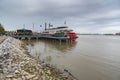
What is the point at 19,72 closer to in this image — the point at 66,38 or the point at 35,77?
the point at 35,77

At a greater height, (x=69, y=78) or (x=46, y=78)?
(x=46, y=78)

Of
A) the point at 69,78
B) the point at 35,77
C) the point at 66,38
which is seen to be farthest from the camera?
the point at 66,38

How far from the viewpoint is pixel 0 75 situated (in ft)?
24.6

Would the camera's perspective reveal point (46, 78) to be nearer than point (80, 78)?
Yes

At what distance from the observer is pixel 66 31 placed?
58938mm

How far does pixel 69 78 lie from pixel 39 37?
205 feet

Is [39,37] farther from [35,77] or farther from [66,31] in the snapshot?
[35,77]

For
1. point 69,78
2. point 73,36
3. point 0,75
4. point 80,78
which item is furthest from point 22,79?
point 73,36

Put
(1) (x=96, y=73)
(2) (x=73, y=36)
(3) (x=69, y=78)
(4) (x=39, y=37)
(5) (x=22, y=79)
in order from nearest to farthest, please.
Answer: (5) (x=22, y=79) < (3) (x=69, y=78) < (1) (x=96, y=73) < (2) (x=73, y=36) < (4) (x=39, y=37)

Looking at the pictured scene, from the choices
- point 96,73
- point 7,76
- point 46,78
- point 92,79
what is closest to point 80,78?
point 92,79

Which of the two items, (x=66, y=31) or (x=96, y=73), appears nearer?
(x=96, y=73)

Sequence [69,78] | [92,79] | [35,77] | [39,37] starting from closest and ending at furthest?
[35,77] → [69,78] → [92,79] → [39,37]

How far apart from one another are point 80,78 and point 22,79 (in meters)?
5.09

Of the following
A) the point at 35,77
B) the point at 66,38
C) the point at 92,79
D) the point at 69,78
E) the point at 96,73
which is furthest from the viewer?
the point at 66,38
